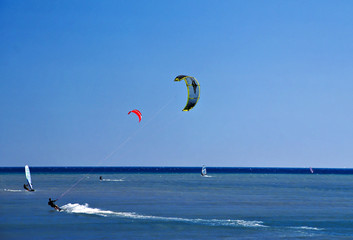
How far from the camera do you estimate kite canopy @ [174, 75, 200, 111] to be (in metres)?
29.3

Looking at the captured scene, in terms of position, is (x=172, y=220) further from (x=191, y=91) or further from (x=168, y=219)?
(x=191, y=91)

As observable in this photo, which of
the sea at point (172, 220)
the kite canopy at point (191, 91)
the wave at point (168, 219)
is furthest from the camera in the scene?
A: the wave at point (168, 219)

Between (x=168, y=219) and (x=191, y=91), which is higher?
(x=191, y=91)

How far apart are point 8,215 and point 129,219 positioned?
26.6 ft

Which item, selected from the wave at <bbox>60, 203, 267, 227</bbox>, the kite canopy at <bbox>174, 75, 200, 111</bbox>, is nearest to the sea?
the wave at <bbox>60, 203, 267, 227</bbox>

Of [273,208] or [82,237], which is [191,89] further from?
[273,208]

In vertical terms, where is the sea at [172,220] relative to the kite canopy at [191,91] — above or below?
below

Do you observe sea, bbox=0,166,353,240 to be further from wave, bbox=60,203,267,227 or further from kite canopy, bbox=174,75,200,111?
kite canopy, bbox=174,75,200,111

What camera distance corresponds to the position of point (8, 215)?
34.9 metres

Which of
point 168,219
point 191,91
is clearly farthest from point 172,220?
point 191,91

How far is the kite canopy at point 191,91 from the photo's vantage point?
96.2ft

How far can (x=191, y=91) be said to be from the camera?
29.5m

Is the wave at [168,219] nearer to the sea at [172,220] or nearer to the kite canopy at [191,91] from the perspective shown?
the sea at [172,220]

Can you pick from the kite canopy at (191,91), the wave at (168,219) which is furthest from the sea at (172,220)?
the kite canopy at (191,91)
